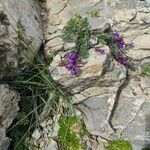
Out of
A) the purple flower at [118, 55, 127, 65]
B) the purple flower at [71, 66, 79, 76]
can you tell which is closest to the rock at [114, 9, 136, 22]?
the purple flower at [118, 55, 127, 65]

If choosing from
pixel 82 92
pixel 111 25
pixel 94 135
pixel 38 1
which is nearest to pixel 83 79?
pixel 82 92

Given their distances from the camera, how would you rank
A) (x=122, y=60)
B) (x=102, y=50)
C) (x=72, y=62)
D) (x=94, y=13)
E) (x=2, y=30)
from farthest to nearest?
(x=94, y=13) → (x=122, y=60) → (x=102, y=50) → (x=72, y=62) → (x=2, y=30)

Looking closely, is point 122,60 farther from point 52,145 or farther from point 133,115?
point 52,145

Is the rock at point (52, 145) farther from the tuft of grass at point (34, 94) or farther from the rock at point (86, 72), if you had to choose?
the rock at point (86, 72)

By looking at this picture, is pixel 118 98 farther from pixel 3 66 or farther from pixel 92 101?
pixel 3 66

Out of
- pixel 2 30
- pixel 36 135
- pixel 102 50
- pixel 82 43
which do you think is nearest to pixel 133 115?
pixel 102 50

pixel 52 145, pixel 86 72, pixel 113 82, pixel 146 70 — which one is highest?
pixel 86 72

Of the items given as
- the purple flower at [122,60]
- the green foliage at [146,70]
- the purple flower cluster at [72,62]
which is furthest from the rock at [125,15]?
the purple flower cluster at [72,62]
